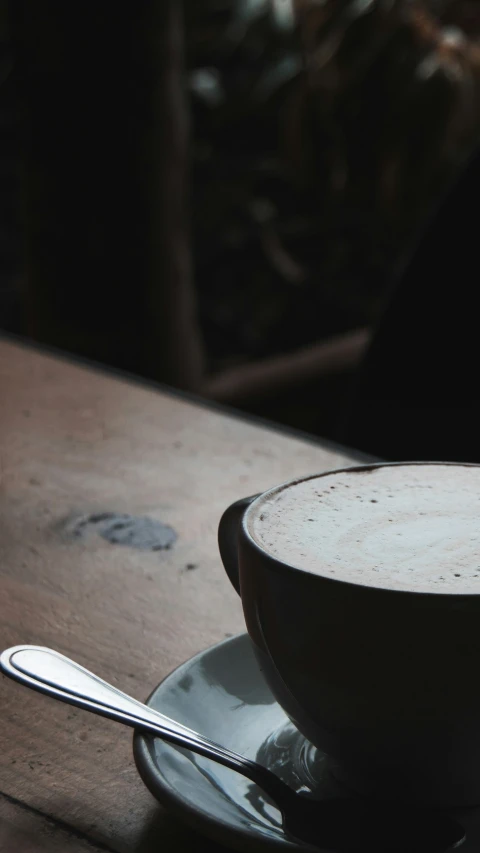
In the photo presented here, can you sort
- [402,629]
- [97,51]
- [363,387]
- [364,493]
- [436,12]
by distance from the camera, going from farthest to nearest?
[436,12]
[97,51]
[363,387]
[364,493]
[402,629]

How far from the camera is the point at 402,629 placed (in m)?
0.37

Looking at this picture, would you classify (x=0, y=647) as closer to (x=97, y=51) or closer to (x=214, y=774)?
(x=214, y=774)

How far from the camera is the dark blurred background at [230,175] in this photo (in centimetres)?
194

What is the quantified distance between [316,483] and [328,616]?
11cm

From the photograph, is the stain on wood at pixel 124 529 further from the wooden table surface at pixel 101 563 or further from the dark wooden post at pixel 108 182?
the dark wooden post at pixel 108 182

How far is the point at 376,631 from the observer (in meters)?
0.37

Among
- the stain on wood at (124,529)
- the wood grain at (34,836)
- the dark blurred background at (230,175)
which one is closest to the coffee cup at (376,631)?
the wood grain at (34,836)

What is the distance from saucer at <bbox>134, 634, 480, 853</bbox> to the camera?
0.37m

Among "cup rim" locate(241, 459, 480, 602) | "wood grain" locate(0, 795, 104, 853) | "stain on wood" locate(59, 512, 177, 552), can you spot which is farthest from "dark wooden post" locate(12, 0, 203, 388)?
"wood grain" locate(0, 795, 104, 853)

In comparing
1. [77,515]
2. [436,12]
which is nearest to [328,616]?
[77,515]

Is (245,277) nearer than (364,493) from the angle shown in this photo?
No

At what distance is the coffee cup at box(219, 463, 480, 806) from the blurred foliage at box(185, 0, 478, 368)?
8.19ft

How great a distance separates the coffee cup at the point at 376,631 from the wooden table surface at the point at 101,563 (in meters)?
0.07

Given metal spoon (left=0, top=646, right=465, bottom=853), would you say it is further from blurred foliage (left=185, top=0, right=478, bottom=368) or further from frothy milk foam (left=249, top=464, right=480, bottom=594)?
blurred foliage (left=185, top=0, right=478, bottom=368)
